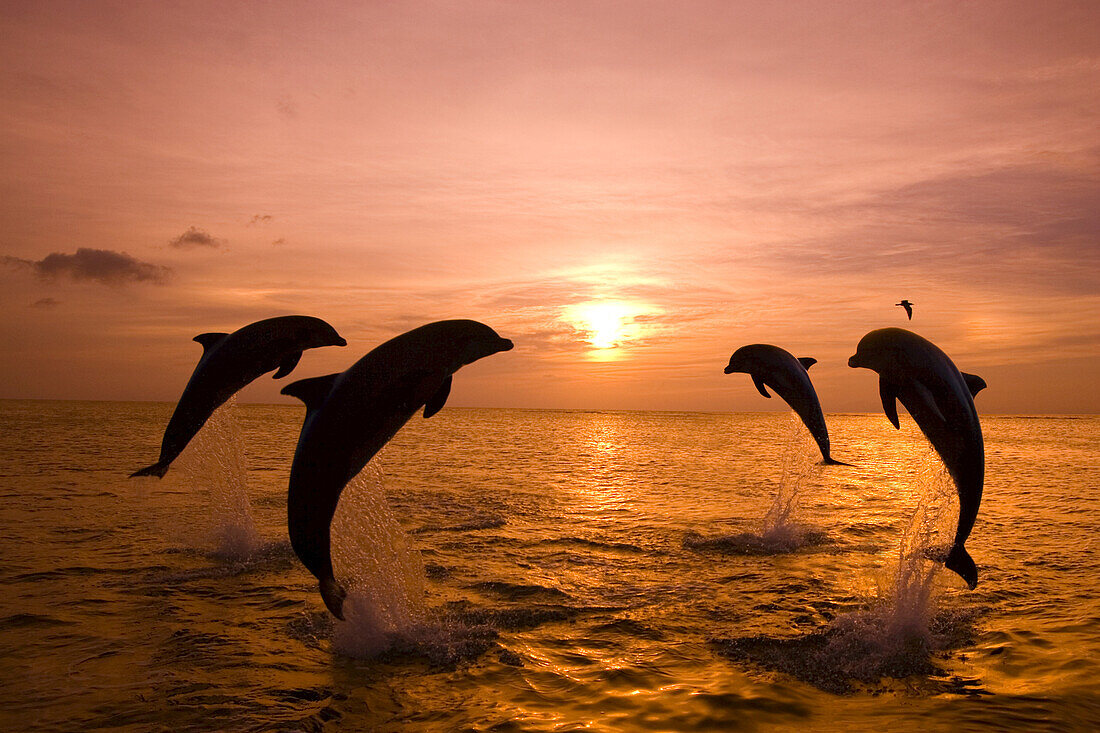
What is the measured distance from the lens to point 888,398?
8.52m

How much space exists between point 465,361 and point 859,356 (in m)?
4.50

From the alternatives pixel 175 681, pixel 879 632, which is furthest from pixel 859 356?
pixel 175 681

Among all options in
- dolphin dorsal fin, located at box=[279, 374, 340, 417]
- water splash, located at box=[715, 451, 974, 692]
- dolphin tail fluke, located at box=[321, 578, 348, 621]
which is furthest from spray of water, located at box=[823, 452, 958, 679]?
dolphin dorsal fin, located at box=[279, 374, 340, 417]

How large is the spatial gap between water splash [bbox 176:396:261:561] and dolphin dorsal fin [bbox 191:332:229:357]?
2487mm

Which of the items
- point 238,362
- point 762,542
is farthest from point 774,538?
point 238,362

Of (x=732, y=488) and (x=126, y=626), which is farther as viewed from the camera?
(x=732, y=488)

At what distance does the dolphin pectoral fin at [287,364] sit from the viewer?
8844 millimetres

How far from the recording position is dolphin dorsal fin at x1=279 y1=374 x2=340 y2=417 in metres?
6.93

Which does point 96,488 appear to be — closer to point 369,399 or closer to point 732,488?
point 369,399

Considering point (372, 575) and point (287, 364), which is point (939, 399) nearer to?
point (372, 575)

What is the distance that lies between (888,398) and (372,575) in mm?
6435

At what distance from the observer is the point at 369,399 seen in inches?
273

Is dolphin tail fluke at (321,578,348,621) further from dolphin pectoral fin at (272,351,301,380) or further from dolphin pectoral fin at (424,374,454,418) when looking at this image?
dolphin pectoral fin at (272,351,301,380)

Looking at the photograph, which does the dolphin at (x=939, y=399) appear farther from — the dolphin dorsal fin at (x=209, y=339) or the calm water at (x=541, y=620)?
the dolphin dorsal fin at (x=209, y=339)
